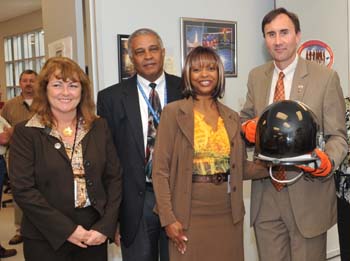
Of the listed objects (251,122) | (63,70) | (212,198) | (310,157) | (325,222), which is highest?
(63,70)

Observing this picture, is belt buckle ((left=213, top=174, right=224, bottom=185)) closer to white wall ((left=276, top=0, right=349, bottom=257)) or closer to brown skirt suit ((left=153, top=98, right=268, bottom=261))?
brown skirt suit ((left=153, top=98, right=268, bottom=261))

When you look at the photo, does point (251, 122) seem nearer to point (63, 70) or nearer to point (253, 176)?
point (253, 176)

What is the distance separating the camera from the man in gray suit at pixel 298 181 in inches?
74.9

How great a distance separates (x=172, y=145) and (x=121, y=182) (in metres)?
0.30

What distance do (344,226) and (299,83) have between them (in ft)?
2.70

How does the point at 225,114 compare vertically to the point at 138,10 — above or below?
below

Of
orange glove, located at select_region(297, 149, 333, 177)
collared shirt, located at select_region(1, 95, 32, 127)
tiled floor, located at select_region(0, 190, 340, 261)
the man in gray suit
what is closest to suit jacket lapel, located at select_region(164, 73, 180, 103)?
the man in gray suit

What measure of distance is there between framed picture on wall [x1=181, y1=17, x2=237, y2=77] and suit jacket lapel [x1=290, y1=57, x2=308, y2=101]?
1192mm

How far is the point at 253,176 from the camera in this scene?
2029mm

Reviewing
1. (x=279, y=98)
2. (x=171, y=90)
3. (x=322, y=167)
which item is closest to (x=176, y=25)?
(x=171, y=90)

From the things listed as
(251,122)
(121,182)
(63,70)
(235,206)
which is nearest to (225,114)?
(251,122)

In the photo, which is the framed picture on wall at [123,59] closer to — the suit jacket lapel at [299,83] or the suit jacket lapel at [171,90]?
the suit jacket lapel at [171,90]

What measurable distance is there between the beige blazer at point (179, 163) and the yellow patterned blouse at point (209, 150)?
23 mm

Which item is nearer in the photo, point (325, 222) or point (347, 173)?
point (325, 222)
